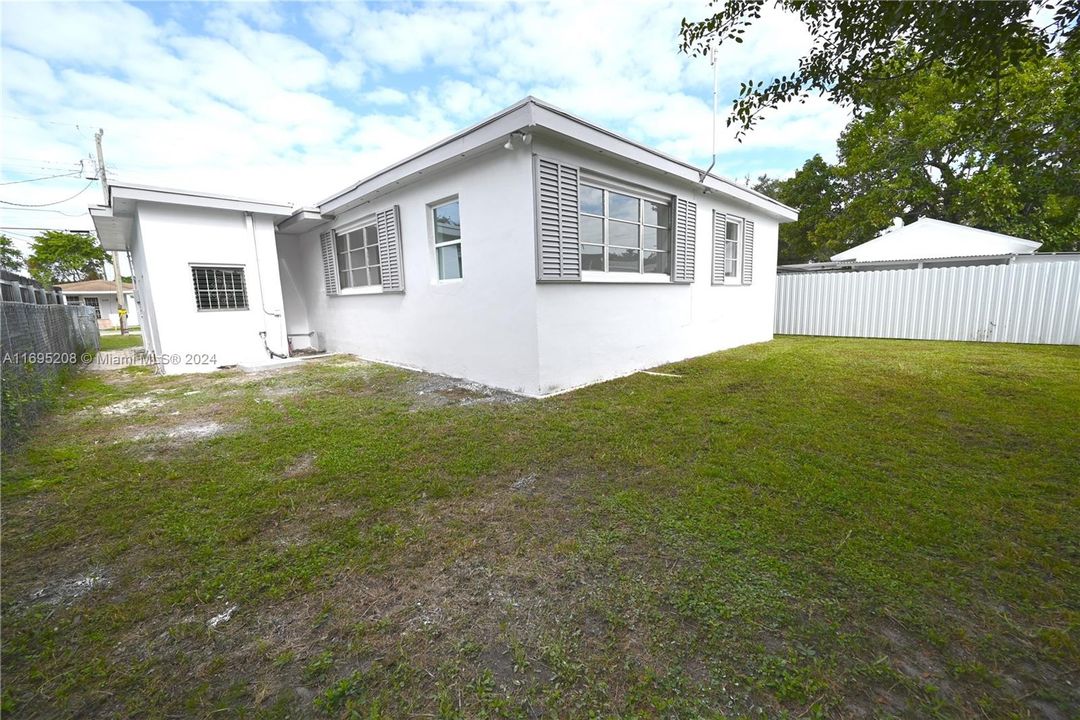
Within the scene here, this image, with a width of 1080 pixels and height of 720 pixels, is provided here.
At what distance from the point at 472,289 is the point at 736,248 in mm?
6016

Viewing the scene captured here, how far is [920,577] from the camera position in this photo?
180 centimetres

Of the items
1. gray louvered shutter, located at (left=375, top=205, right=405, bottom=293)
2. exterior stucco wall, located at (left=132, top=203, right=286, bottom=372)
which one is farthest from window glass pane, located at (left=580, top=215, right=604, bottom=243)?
exterior stucco wall, located at (left=132, top=203, right=286, bottom=372)

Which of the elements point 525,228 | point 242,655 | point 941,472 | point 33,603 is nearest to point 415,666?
point 242,655

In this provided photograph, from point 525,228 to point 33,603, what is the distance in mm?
4401

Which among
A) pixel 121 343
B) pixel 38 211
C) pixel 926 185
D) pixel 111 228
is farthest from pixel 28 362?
pixel 926 185

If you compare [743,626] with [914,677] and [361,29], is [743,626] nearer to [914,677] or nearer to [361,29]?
[914,677]

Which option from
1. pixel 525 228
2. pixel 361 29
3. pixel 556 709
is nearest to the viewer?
pixel 556 709

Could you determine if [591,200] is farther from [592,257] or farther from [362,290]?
[362,290]

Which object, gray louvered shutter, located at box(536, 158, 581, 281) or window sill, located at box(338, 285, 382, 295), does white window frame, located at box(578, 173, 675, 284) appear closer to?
gray louvered shutter, located at box(536, 158, 581, 281)

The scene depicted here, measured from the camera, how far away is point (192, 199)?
23.8 ft

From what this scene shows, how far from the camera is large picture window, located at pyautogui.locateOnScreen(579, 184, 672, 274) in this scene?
17.9 feet

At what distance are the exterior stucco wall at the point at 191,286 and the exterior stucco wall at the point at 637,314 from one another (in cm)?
667

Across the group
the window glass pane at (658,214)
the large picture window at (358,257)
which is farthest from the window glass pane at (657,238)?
the large picture window at (358,257)

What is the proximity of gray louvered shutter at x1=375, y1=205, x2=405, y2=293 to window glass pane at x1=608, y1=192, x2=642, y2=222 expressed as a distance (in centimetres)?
343
